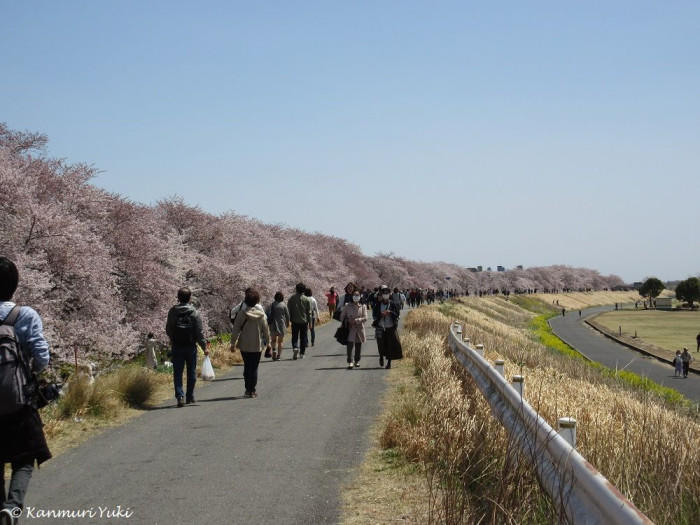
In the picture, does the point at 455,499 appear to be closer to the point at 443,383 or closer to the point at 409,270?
the point at 443,383

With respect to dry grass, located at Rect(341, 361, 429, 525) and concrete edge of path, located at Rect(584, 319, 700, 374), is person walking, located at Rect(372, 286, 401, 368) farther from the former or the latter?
concrete edge of path, located at Rect(584, 319, 700, 374)

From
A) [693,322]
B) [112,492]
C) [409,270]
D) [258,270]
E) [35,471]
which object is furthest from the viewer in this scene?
[409,270]

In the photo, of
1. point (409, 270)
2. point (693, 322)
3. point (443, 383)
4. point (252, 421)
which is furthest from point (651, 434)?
point (409, 270)

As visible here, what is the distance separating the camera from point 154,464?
758 centimetres

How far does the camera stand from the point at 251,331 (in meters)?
13.0

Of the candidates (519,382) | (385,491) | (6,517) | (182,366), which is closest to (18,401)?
(6,517)

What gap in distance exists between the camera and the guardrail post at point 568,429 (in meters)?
4.62

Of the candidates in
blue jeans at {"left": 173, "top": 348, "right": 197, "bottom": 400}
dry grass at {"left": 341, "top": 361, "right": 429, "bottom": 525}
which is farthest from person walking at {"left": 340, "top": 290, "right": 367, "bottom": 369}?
dry grass at {"left": 341, "top": 361, "right": 429, "bottom": 525}

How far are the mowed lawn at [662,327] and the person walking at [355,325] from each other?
53.0 m

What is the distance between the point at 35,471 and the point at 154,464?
125cm

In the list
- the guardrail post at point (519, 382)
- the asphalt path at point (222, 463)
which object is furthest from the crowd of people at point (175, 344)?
the guardrail post at point (519, 382)

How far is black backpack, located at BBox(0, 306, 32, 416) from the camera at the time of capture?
16.6 feet

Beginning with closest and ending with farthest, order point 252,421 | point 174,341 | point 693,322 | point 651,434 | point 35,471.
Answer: point 651,434 < point 35,471 < point 252,421 < point 174,341 < point 693,322

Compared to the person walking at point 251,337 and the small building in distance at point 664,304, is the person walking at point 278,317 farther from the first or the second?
the small building in distance at point 664,304
